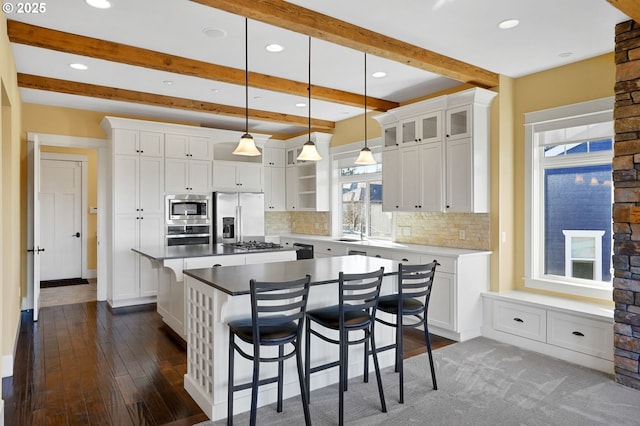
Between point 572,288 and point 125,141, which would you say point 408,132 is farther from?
point 125,141

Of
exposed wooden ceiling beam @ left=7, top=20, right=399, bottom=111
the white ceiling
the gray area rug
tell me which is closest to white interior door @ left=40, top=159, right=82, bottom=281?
the white ceiling

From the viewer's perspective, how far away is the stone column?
10.6 feet

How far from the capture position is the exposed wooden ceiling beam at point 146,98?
462cm

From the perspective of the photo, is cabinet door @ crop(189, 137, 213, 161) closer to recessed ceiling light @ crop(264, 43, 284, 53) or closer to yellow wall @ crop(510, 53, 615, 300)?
recessed ceiling light @ crop(264, 43, 284, 53)

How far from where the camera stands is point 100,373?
3500 mm

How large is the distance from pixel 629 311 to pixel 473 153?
6.54 feet

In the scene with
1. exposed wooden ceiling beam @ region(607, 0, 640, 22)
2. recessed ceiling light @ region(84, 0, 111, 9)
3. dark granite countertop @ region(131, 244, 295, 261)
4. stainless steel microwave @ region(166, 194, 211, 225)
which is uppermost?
recessed ceiling light @ region(84, 0, 111, 9)

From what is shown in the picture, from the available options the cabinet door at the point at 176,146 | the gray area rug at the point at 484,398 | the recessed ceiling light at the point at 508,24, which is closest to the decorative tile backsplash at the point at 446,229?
the gray area rug at the point at 484,398

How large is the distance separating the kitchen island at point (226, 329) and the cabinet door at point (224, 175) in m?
3.37

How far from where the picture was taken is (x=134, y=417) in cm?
278

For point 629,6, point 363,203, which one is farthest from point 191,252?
point 629,6

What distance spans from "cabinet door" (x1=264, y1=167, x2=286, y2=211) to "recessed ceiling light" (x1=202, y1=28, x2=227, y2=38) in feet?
13.2

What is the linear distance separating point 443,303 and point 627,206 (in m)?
1.92

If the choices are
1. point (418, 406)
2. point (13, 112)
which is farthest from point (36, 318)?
point (418, 406)
